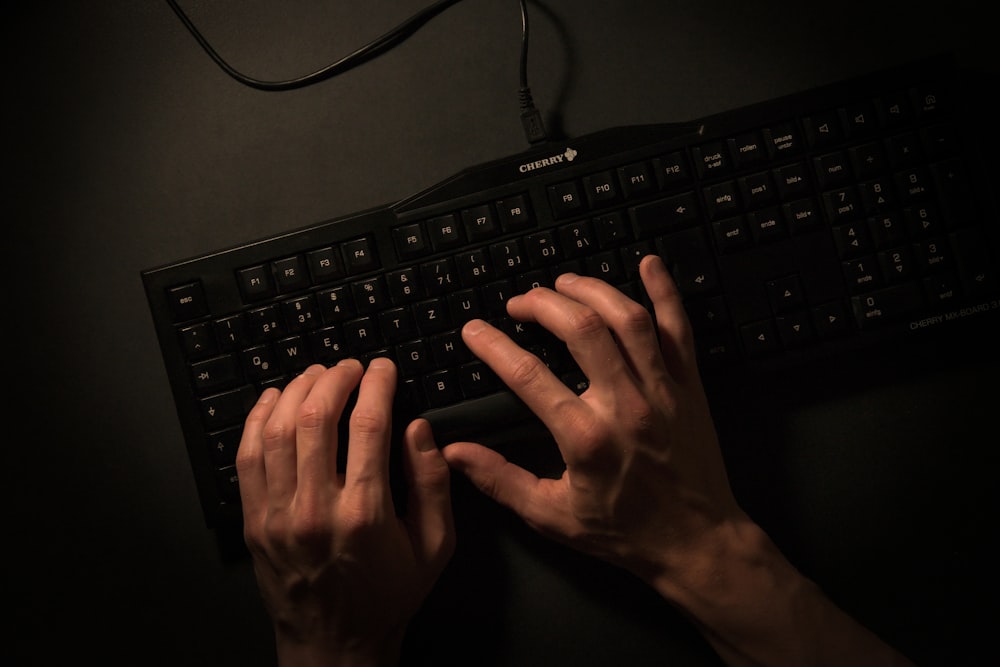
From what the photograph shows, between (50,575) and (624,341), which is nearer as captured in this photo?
(624,341)

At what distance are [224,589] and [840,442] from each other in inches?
28.3

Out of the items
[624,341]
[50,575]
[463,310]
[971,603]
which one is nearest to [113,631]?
[50,575]

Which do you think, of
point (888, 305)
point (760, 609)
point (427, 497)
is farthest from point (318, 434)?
point (888, 305)

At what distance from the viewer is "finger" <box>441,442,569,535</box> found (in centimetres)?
73

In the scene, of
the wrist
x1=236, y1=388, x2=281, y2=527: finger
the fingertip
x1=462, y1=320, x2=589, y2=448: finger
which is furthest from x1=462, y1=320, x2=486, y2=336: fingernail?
the wrist

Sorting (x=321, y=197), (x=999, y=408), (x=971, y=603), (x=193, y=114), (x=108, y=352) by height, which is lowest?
(x=971, y=603)

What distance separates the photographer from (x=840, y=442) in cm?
81

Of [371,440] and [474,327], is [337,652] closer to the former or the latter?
[371,440]

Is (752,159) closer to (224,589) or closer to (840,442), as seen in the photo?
(840,442)

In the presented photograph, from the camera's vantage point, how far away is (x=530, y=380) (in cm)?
69

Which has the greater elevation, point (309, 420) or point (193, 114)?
point (193, 114)

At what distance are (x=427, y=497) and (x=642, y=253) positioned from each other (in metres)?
0.33

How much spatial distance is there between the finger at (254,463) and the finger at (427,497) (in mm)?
141

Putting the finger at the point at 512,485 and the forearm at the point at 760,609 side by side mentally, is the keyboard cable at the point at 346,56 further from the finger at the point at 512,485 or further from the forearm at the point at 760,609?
the forearm at the point at 760,609
